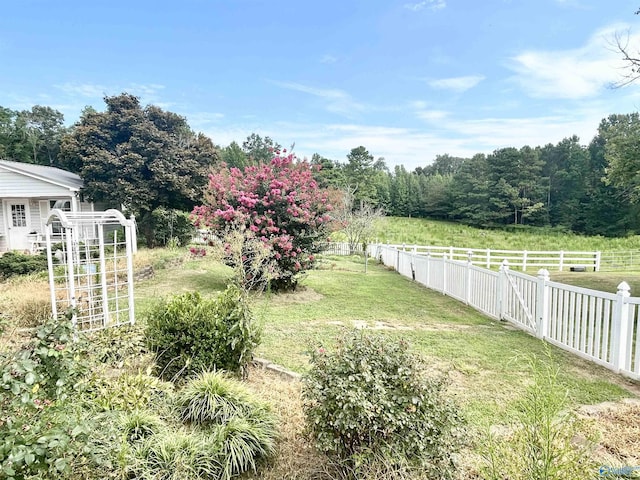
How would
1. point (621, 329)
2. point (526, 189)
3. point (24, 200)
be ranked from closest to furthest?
point (621, 329)
point (24, 200)
point (526, 189)

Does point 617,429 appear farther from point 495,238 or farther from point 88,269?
point 495,238

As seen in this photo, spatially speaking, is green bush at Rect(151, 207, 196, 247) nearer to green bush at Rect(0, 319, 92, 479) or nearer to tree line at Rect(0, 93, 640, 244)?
tree line at Rect(0, 93, 640, 244)

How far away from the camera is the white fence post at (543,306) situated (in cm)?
518

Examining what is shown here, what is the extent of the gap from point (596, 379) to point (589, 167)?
40.2 metres

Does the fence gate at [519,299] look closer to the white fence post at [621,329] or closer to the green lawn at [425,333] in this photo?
the green lawn at [425,333]

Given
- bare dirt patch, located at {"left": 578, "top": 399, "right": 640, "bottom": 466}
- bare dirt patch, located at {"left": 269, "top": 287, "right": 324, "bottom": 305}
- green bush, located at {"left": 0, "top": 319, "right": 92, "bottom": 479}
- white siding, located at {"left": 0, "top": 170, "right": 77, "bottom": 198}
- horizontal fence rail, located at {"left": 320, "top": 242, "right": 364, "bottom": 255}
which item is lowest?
horizontal fence rail, located at {"left": 320, "top": 242, "right": 364, "bottom": 255}

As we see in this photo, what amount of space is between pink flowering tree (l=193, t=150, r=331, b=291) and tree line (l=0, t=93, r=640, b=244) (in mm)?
1087

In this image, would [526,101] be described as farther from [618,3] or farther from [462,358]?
[462,358]

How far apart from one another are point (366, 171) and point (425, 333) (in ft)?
120

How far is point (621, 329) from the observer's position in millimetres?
3973

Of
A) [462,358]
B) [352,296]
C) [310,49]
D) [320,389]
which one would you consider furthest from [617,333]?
[310,49]

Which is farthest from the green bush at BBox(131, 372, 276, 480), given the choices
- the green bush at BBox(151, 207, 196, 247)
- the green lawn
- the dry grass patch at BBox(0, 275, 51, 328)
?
the green bush at BBox(151, 207, 196, 247)

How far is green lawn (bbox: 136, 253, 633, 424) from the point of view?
353 cm

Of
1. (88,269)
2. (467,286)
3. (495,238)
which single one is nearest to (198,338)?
(88,269)
